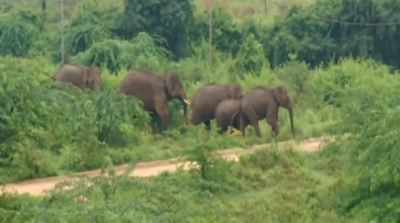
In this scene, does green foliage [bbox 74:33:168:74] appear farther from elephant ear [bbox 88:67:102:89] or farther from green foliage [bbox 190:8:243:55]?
elephant ear [bbox 88:67:102:89]

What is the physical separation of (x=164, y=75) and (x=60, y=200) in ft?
32.4

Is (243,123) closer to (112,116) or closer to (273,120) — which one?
(273,120)

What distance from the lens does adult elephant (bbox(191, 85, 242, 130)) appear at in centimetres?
2184

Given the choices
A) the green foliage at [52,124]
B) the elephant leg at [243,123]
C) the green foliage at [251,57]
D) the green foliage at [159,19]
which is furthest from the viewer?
the green foliage at [159,19]

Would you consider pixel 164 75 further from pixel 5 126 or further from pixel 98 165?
pixel 5 126

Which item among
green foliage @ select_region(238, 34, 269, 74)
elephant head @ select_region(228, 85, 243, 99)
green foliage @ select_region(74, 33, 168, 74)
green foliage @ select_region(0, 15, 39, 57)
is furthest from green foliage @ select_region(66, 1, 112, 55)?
elephant head @ select_region(228, 85, 243, 99)

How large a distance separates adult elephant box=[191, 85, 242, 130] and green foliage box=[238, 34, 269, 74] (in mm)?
8555

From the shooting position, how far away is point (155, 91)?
71.8 ft

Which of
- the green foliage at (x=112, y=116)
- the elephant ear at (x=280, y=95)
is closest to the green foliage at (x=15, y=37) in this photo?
the green foliage at (x=112, y=116)

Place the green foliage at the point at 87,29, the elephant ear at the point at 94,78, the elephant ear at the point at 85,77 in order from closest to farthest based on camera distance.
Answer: the elephant ear at the point at 94,78 < the elephant ear at the point at 85,77 < the green foliage at the point at 87,29

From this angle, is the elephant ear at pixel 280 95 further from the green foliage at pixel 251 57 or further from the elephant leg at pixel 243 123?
the green foliage at pixel 251 57

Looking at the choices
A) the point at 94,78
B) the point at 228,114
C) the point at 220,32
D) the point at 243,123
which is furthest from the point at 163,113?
the point at 220,32

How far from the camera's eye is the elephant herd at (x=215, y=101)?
68.2 feet

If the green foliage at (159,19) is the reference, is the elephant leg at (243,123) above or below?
below
